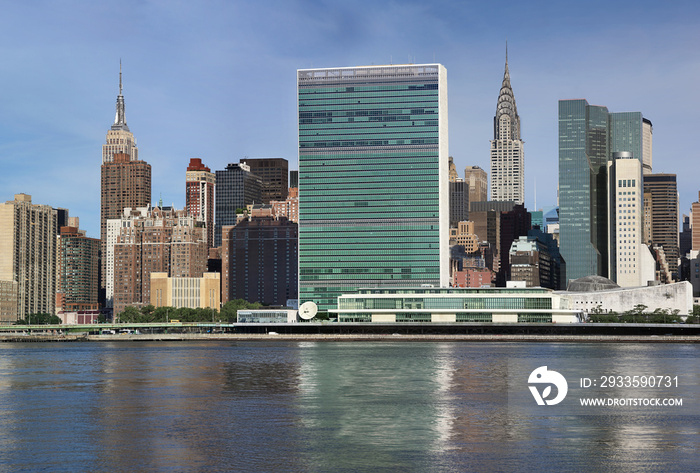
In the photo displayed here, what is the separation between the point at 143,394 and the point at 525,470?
174 feet

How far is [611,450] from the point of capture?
60.8m

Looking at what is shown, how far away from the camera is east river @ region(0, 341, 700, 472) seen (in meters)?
57.9

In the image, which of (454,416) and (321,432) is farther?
(454,416)

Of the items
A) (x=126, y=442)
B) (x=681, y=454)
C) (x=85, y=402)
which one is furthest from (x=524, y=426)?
(x=85, y=402)

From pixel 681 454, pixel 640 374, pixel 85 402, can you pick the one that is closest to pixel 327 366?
pixel 640 374

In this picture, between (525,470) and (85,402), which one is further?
(85,402)

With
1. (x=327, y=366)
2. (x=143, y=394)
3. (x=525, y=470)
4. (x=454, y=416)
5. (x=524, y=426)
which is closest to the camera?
(x=525, y=470)

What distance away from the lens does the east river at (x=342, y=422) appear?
57.9 meters

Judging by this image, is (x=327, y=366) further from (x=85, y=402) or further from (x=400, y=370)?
(x=85, y=402)

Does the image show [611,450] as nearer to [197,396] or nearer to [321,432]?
[321,432]

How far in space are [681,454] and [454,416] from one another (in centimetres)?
2207

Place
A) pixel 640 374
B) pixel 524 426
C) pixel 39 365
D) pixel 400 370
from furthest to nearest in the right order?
pixel 39 365 → pixel 400 370 → pixel 640 374 → pixel 524 426

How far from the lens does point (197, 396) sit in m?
94.4

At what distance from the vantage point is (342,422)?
243 feet
